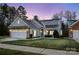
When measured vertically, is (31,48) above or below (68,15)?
below

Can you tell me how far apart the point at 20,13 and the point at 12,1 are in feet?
0.54

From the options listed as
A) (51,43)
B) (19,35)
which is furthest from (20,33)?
(51,43)

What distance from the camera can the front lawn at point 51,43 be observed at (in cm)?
279

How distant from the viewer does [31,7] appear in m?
2.80

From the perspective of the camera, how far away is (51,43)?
111 inches

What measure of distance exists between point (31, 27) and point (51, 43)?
0.29 metres

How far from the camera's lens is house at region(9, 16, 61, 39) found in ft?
9.23

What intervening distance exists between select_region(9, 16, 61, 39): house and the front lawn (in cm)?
7

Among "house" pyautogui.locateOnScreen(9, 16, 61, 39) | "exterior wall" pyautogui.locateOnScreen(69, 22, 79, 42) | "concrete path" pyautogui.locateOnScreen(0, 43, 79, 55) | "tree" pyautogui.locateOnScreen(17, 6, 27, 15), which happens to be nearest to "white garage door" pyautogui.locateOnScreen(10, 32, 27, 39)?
"house" pyautogui.locateOnScreen(9, 16, 61, 39)

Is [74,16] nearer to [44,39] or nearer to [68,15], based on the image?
[68,15]

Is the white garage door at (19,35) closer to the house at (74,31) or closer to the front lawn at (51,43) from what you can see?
the front lawn at (51,43)

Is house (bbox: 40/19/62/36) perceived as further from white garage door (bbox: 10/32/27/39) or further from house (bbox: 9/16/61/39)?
white garage door (bbox: 10/32/27/39)

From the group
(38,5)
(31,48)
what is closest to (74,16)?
(38,5)

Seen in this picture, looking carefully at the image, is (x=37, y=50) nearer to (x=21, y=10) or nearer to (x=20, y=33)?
(x=20, y=33)
